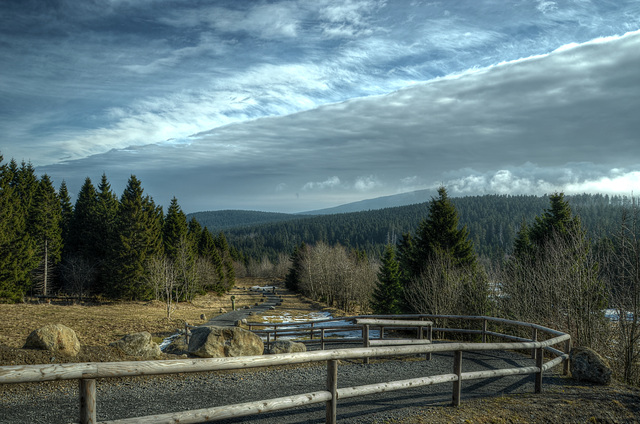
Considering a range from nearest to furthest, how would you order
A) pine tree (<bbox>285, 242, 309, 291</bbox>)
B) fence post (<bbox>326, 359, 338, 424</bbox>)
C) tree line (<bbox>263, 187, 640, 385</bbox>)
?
fence post (<bbox>326, 359, 338, 424</bbox>) → tree line (<bbox>263, 187, 640, 385</bbox>) → pine tree (<bbox>285, 242, 309, 291</bbox>)

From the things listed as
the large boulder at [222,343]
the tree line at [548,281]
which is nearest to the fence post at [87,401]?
the large boulder at [222,343]

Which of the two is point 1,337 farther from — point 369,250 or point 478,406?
point 369,250

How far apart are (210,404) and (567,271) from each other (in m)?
13.6

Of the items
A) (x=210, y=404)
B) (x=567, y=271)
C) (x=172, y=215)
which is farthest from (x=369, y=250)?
(x=210, y=404)

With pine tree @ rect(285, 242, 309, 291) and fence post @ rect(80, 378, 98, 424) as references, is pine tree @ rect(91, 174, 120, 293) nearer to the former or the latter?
pine tree @ rect(285, 242, 309, 291)

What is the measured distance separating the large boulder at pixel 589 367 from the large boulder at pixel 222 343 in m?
7.65

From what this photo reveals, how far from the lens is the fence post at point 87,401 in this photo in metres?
3.53

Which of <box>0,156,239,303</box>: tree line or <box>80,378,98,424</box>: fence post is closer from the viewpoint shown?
<box>80,378,98,424</box>: fence post

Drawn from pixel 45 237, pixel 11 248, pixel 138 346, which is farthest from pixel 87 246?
pixel 138 346

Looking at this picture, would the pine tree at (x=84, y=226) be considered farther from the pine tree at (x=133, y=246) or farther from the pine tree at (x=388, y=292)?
the pine tree at (x=388, y=292)

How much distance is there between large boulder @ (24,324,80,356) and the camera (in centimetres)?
897

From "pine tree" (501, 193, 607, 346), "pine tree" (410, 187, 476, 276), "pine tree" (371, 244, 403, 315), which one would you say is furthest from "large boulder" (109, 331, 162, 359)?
"pine tree" (371, 244, 403, 315)

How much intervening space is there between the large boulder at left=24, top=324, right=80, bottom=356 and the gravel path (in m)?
2.01

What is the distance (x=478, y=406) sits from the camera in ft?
20.9
